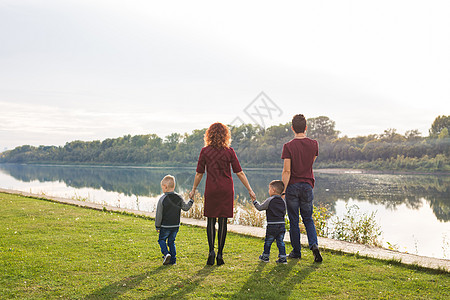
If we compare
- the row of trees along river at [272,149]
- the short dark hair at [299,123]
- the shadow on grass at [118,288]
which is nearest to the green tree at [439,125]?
the row of trees along river at [272,149]

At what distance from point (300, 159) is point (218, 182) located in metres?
1.20

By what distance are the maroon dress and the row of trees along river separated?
5212 cm

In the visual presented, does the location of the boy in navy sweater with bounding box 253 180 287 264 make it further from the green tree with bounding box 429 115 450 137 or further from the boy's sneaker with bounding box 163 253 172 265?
the green tree with bounding box 429 115 450 137

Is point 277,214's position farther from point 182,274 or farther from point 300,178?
point 182,274

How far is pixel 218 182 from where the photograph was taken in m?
4.68

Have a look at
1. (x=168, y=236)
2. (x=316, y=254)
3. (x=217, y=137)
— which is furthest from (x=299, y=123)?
(x=168, y=236)

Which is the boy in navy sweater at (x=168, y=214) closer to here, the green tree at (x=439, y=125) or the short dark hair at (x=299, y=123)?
the short dark hair at (x=299, y=123)

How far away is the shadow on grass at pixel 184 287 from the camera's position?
3722 mm

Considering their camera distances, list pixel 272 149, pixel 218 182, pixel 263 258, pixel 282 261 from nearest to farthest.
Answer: pixel 218 182, pixel 282 261, pixel 263 258, pixel 272 149

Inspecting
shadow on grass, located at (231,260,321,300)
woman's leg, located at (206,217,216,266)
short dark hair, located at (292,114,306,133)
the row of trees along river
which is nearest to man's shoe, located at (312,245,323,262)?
shadow on grass, located at (231,260,321,300)

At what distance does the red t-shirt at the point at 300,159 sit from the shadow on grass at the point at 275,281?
1151 mm

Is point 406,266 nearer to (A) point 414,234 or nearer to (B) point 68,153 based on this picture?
(A) point 414,234

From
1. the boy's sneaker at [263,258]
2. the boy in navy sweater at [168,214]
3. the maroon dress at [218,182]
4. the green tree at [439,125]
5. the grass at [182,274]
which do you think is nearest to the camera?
the grass at [182,274]

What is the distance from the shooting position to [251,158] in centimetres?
7162
